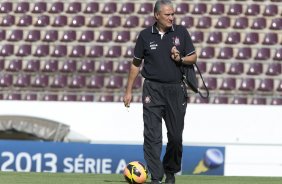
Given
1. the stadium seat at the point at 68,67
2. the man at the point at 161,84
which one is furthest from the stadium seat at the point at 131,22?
the man at the point at 161,84

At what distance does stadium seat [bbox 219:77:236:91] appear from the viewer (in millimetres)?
17812

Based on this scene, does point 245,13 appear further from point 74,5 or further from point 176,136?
point 176,136

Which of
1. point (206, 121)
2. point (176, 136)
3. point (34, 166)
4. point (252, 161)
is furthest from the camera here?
point (206, 121)

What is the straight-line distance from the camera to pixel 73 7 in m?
19.0

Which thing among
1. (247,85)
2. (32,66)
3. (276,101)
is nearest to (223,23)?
(247,85)

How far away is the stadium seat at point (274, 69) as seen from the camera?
58.6 feet

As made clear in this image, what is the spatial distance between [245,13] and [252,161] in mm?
4644

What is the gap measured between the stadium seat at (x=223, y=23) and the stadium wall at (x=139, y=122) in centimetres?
299

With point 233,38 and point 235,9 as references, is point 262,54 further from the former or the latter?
point 235,9

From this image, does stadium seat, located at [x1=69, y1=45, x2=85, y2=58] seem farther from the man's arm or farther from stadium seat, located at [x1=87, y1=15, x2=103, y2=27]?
the man's arm

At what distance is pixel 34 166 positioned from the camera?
13359 millimetres

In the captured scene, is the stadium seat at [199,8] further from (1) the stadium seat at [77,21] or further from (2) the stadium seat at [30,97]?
(2) the stadium seat at [30,97]

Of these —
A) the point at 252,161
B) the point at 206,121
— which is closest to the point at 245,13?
the point at 206,121

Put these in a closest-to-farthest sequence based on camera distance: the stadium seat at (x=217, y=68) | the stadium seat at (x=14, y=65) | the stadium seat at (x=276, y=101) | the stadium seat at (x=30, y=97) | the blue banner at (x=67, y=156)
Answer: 1. the blue banner at (x=67, y=156)
2. the stadium seat at (x=276, y=101)
3. the stadium seat at (x=30, y=97)
4. the stadium seat at (x=217, y=68)
5. the stadium seat at (x=14, y=65)
